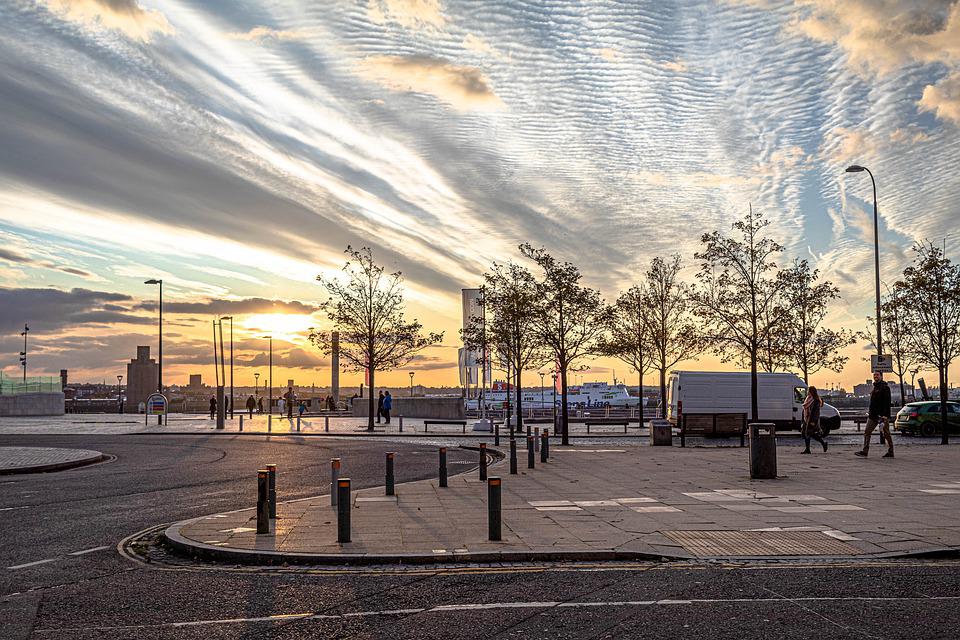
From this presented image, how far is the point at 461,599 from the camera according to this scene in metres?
7.24

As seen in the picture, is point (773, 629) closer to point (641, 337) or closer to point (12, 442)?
point (12, 442)

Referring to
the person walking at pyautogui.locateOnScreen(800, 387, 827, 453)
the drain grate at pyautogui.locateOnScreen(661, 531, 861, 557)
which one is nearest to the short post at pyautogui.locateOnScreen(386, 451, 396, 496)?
the drain grate at pyautogui.locateOnScreen(661, 531, 861, 557)

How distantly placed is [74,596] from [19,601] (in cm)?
42

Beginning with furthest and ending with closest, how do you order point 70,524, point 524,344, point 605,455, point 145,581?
point 524,344, point 605,455, point 70,524, point 145,581

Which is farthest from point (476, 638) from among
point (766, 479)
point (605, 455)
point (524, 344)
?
point (524, 344)

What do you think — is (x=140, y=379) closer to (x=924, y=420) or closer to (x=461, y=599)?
(x=924, y=420)

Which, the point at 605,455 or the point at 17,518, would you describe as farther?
the point at 605,455

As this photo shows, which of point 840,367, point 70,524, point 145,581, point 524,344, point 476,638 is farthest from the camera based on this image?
point 840,367

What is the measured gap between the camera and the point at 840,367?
43375mm

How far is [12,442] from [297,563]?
26.2 meters

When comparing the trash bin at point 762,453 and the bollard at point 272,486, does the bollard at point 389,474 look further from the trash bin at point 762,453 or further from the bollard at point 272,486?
the trash bin at point 762,453

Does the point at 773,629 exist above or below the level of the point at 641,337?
below

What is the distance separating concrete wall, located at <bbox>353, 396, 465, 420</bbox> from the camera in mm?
51594

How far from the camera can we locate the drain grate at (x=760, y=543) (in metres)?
9.25
